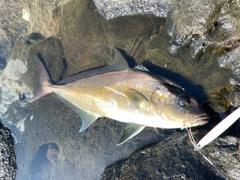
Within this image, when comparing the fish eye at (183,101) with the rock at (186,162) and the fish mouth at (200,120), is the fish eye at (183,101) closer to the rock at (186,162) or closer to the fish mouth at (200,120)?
the fish mouth at (200,120)

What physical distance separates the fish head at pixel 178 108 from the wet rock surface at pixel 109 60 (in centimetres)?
26

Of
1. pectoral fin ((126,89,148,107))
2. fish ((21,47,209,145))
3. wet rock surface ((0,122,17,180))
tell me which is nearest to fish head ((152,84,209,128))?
fish ((21,47,209,145))

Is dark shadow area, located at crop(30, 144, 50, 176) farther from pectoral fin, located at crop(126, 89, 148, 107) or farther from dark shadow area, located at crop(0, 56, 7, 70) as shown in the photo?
pectoral fin, located at crop(126, 89, 148, 107)

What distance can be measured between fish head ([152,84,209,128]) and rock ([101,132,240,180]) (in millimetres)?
294

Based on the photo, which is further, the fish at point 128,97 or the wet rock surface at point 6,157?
the wet rock surface at point 6,157

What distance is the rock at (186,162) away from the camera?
2.40 m

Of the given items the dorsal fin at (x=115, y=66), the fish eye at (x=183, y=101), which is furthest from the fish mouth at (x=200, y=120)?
the dorsal fin at (x=115, y=66)

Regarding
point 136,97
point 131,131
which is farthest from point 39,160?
point 136,97

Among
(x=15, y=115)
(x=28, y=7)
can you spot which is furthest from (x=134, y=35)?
(x=15, y=115)

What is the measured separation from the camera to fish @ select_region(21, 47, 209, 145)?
2.66 metres

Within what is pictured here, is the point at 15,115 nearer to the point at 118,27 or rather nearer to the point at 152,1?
the point at 118,27

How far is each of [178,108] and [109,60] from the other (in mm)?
1523

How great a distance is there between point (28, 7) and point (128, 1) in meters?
2.68

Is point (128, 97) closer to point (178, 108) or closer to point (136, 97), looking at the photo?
point (136, 97)
